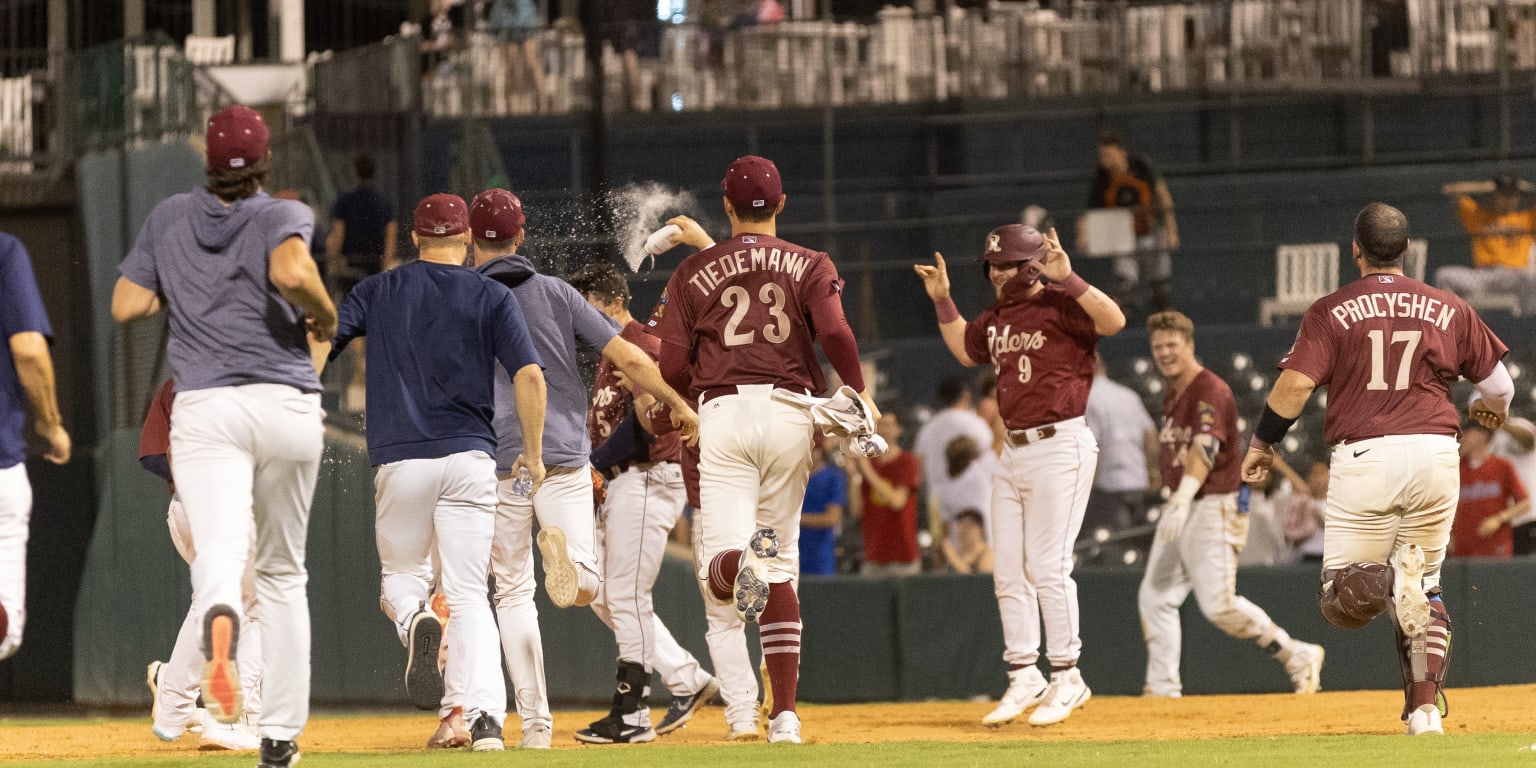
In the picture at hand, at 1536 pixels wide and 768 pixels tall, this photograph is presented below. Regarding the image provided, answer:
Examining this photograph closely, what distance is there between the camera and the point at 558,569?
7.93m

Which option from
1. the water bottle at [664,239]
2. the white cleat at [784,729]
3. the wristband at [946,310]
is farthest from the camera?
the wristband at [946,310]

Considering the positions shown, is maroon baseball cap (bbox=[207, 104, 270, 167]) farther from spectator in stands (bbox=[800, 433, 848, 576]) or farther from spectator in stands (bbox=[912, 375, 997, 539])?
spectator in stands (bbox=[912, 375, 997, 539])

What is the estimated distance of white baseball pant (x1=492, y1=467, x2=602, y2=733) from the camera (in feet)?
26.2

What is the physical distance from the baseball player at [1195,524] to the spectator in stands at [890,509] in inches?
116

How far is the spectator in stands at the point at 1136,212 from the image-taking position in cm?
1683

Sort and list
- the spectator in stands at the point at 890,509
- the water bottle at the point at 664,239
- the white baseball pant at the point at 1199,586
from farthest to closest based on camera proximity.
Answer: the spectator in stands at the point at 890,509 < the white baseball pant at the point at 1199,586 < the water bottle at the point at 664,239

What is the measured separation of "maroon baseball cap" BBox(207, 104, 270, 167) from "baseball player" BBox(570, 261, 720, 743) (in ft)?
10.6

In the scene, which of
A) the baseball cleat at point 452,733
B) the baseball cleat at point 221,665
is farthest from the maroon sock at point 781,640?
the baseball cleat at point 221,665

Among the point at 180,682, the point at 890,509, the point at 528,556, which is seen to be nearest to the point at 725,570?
the point at 528,556

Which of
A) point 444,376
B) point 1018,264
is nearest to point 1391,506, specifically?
point 1018,264

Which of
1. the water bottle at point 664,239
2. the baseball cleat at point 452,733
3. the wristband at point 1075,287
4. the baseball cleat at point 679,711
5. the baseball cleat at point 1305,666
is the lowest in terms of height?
the baseball cleat at point 1305,666

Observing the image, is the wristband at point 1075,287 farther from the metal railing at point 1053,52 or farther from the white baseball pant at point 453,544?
the metal railing at point 1053,52

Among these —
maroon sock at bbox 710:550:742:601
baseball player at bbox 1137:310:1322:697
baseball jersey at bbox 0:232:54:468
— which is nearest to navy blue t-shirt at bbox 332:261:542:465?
maroon sock at bbox 710:550:742:601

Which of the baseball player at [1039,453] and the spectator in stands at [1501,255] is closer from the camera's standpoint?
the baseball player at [1039,453]
